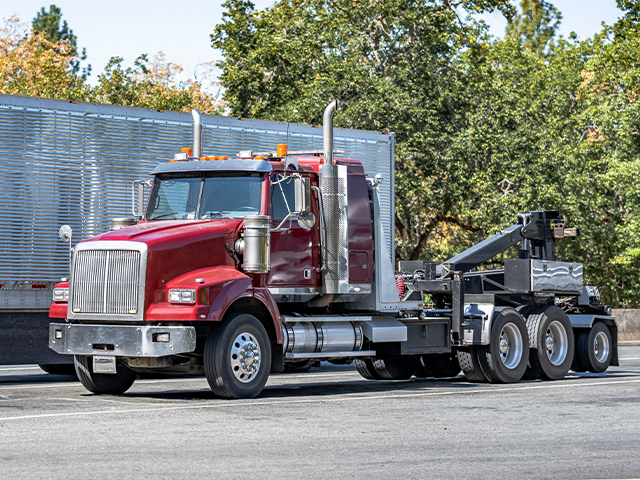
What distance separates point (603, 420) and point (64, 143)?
9723mm

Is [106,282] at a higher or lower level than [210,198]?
lower

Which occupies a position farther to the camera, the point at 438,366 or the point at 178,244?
the point at 438,366

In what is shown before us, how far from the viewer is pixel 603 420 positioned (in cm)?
1154

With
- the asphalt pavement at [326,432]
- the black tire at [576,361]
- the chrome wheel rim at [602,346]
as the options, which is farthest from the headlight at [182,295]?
the chrome wheel rim at [602,346]

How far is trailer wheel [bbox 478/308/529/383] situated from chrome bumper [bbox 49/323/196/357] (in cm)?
563

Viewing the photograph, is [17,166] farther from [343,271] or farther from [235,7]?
[235,7]

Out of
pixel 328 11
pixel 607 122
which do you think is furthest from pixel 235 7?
pixel 607 122

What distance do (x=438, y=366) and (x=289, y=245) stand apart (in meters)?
4.74

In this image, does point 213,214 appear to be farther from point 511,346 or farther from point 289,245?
point 511,346

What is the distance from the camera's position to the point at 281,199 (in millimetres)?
14602

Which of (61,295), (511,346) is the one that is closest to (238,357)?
(61,295)

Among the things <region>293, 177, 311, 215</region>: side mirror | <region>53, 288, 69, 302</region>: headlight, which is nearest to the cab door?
<region>293, 177, 311, 215</region>: side mirror

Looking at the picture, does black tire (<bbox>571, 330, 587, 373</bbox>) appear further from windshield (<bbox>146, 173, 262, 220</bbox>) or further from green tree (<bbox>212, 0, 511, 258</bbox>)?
green tree (<bbox>212, 0, 511, 258</bbox>)

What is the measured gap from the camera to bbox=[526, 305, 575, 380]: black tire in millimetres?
17578
